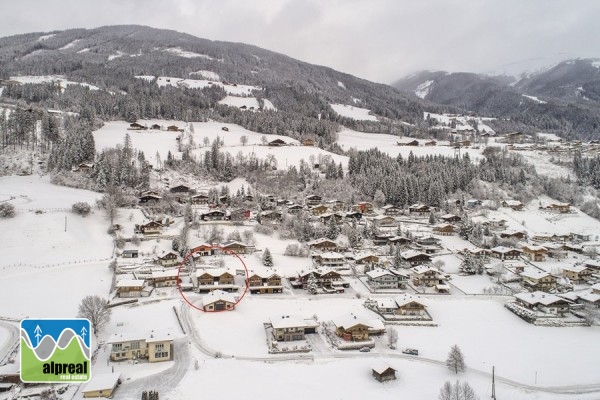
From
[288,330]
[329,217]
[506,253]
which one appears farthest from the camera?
[329,217]

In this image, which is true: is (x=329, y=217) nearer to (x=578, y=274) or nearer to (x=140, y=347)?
(x=578, y=274)

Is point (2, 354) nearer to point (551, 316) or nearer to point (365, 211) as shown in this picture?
point (551, 316)

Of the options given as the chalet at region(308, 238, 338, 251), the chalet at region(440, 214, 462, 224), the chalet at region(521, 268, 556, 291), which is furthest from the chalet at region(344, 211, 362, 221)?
the chalet at region(521, 268, 556, 291)

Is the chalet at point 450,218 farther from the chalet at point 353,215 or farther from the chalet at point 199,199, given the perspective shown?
the chalet at point 199,199

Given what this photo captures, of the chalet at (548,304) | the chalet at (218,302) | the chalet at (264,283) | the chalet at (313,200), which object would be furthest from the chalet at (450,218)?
the chalet at (218,302)

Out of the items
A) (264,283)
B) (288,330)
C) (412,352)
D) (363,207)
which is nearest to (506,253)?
(363,207)

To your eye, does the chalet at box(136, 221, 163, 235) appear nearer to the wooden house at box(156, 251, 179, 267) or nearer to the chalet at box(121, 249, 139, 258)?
the chalet at box(121, 249, 139, 258)

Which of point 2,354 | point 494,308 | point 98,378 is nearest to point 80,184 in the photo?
point 2,354
